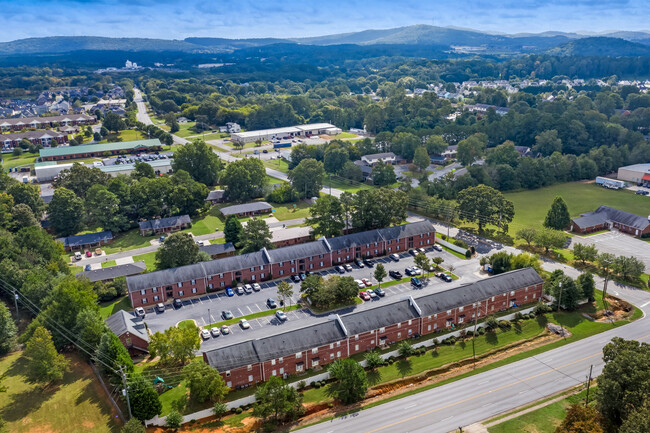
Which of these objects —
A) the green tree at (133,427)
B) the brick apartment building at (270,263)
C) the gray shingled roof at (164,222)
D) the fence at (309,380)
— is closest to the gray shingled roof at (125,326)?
the brick apartment building at (270,263)

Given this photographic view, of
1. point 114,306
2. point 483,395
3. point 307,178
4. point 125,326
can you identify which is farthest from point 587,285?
point 114,306

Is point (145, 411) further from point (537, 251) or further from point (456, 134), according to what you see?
point (456, 134)

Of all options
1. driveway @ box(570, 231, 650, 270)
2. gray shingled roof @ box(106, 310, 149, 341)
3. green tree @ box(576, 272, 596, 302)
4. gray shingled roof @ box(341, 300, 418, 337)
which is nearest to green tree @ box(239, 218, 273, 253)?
gray shingled roof @ box(106, 310, 149, 341)

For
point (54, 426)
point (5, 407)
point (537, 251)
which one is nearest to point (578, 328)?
point (537, 251)

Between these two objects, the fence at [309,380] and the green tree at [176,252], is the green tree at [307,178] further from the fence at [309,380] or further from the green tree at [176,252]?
the fence at [309,380]

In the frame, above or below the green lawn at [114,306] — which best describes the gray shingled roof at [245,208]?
above

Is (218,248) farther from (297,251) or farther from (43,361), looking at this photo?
(43,361)
